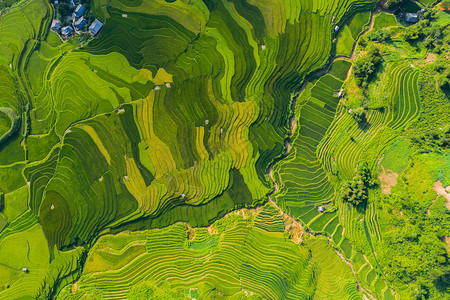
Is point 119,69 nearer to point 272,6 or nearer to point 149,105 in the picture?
point 149,105

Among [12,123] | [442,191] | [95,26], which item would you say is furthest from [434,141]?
[12,123]

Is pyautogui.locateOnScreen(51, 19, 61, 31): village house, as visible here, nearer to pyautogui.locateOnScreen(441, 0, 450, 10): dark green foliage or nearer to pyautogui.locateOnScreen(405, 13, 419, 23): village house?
pyautogui.locateOnScreen(405, 13, 419, 23): village house

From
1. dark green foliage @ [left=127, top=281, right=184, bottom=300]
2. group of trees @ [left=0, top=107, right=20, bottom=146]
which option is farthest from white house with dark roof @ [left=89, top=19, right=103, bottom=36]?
dark green foliage @ [left=127, top=281, right=184, bottom=300]

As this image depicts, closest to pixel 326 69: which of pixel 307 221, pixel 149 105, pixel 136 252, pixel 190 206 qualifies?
pixel 307 221

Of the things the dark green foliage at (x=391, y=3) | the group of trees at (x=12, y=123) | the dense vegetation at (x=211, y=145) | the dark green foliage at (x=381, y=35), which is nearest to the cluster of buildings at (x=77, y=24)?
the dense vegetation at (x=211, y=145)

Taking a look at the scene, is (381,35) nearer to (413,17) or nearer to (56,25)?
(413,17)
